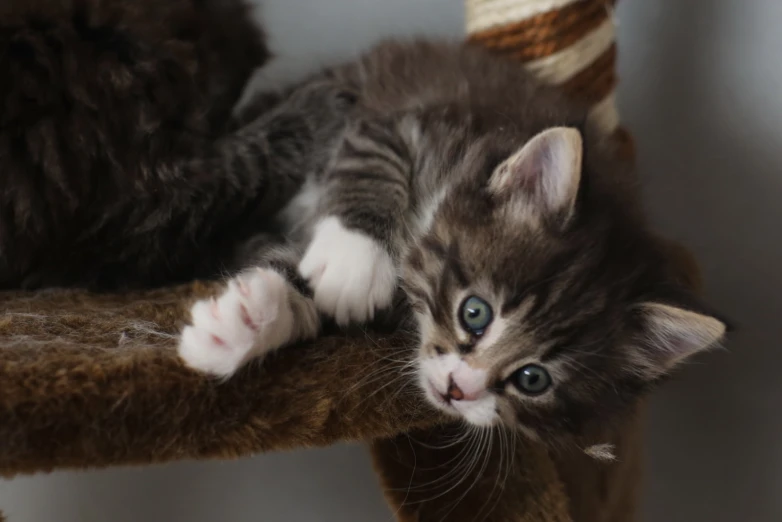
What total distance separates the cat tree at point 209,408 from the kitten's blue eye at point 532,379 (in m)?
0.13

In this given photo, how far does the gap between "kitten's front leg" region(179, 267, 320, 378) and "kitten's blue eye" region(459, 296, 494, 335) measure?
251 mm

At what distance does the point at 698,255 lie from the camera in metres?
1.88

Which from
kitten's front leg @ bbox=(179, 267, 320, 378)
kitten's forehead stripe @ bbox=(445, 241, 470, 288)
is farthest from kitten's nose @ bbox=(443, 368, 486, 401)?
kitten's front leg @ bbox=(179, 267, 320, 378)

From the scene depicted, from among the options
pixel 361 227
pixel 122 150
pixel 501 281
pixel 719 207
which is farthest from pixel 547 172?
pixel 719 207

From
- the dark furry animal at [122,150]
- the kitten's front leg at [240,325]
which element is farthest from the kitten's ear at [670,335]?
the dark furry animal at [122,150]

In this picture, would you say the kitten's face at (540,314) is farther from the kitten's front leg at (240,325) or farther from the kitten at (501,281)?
the kitten's front leg at (240,325)

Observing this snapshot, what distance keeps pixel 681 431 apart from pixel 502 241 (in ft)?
4.12

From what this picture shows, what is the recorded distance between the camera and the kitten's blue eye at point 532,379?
1017 millimetres

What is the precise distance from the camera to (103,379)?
77cm

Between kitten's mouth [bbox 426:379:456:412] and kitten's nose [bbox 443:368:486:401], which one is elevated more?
kitten's nose [bbox 443:368:486:401]

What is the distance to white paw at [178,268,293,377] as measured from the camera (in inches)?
32.6

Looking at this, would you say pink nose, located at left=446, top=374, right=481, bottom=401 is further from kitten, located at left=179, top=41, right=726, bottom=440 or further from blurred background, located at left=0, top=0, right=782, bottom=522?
blurred background, located at left=0, top=0, right=782, bottom=522

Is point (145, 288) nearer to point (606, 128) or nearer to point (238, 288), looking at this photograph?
point (238, 288)

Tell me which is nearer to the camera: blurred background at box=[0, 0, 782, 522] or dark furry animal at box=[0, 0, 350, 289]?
dark furry animal at box=[0, 0, 350, 289]
